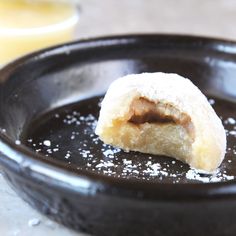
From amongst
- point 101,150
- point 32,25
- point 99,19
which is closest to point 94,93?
point 101,150

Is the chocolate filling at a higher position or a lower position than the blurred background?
lower

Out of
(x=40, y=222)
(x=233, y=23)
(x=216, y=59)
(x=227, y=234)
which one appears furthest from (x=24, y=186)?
(x=233, y=23)

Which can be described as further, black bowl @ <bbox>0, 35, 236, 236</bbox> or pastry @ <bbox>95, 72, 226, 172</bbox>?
pastry @ <bbox>95, 72, 226, 172</bbox>

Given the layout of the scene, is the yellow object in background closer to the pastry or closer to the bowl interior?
the bowl interior

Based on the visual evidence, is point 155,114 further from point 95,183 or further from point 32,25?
point 32,25

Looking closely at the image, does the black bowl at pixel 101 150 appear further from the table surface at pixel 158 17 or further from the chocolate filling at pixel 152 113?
the table surface at pixel 158 17

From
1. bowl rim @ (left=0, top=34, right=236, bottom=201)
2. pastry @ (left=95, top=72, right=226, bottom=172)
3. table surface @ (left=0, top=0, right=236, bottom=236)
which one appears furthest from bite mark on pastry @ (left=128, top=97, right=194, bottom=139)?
table surface @ (left=0, top=0, right=236, bottom=236)

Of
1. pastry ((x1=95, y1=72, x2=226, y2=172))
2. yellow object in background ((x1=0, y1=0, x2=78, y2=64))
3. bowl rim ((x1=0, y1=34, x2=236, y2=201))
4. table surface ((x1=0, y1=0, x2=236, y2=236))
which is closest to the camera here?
bowl rim ((x1=0, y1=34, x2=236, y2=201))
